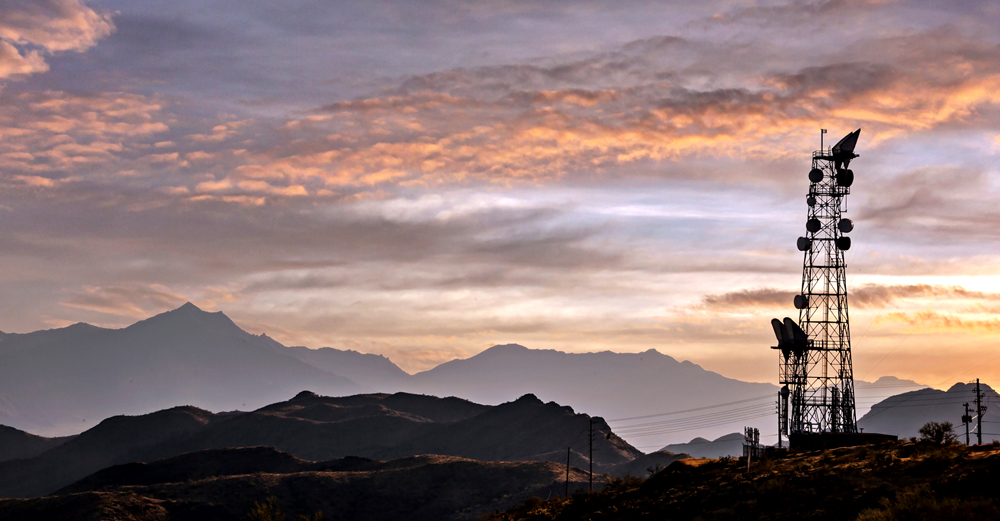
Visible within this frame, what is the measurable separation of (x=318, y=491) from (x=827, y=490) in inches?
3774

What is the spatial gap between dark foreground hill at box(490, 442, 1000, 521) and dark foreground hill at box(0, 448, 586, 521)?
62.2 m

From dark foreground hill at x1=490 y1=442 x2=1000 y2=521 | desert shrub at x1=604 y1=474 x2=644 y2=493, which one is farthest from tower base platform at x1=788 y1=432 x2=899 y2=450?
desert shrub at x1=604 y1=474 x2=644 y2=493

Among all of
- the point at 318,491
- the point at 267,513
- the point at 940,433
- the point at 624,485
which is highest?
the point at 940,433

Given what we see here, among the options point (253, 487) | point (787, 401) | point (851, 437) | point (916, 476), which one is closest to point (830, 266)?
point (787, 401)

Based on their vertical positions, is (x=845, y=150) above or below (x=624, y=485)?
above

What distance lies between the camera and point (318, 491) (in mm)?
118438

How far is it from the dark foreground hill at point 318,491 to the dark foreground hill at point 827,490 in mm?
62155

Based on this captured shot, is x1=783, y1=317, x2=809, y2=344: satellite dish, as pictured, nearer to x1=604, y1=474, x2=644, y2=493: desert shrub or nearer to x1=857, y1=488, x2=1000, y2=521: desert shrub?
x1=604, y1=474, x2=644, y2=493: desert shrub

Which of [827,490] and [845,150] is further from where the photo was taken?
[845,150]

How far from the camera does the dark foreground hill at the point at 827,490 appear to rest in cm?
3003

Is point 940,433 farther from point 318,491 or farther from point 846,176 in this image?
point 318,491

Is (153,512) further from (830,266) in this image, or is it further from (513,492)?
(830,266)

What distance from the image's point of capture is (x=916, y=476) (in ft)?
116

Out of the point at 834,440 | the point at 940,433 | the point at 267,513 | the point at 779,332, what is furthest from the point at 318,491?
the point at 940,433
